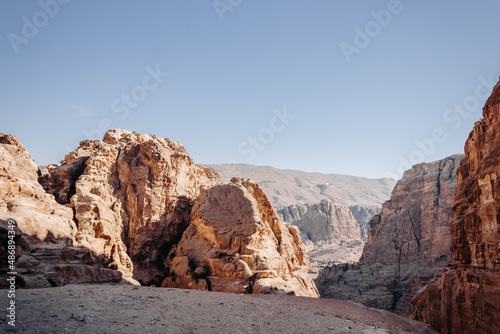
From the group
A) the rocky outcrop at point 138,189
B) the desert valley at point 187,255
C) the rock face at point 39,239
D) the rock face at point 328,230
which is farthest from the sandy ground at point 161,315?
the rock face at point 328,230

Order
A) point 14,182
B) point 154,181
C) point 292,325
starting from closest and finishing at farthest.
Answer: point 292,325, point 14,182, point 154,181

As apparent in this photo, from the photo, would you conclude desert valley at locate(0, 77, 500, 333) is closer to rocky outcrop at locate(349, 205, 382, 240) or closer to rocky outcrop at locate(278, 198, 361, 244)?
rocky outcrop at locate(278, 198, 361, 244)

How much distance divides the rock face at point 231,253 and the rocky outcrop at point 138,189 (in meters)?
4.12

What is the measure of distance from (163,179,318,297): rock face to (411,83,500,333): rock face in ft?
36.6

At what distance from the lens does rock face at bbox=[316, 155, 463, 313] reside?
54094mm

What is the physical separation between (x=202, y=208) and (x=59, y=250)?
13.3 meters

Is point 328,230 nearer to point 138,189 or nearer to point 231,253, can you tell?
point 138,189

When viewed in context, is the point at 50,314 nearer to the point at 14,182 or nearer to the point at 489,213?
the point at 489,213

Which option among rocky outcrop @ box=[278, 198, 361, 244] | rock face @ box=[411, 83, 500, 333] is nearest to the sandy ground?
rock face @ box=[411, 83, 500, 333]

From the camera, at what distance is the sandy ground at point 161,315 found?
8.14 meters

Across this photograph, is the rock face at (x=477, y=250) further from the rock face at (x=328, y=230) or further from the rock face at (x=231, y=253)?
the rock face at (x=328, y=230)

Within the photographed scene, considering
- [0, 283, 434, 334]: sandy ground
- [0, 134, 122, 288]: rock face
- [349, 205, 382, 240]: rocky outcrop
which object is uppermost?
[349, 205, 382, 240]: rocky outcrop

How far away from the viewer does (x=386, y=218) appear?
2721 inches

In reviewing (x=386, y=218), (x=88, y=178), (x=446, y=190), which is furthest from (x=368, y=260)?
(x=88, y=178)
